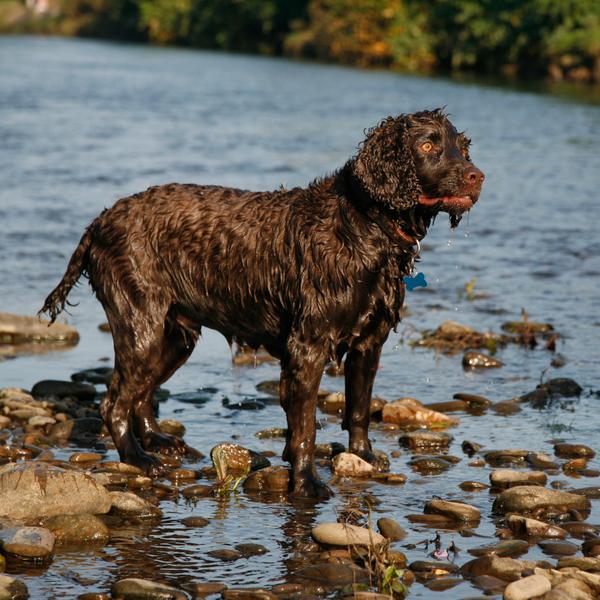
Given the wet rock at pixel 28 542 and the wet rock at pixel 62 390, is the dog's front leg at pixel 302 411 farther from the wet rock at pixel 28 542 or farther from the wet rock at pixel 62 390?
the wet rock at pixel 62 390

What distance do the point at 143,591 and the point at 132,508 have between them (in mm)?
1031

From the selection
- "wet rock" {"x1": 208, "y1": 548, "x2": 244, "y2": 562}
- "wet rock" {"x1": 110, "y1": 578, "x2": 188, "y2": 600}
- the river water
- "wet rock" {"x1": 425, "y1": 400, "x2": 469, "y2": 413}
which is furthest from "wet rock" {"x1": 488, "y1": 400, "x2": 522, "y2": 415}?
"wet rock" {"x1": 110, "y1": 578, "x2": 188, "y2": 600}

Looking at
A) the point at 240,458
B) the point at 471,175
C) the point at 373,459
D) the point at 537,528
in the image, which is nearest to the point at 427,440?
the point at 373,459

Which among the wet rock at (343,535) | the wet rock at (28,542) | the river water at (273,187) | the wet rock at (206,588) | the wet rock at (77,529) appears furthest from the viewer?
the river water at (273,187)

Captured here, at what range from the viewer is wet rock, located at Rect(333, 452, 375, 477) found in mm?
5523

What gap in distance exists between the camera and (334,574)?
4141 millimetres

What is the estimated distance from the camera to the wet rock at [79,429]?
6.18 metres

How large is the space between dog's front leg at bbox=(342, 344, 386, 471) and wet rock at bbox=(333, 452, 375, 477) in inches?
3.4

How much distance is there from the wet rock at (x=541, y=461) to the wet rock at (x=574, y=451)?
16 cm

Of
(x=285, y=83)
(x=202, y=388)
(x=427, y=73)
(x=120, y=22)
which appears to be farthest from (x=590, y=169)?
(x=120, y=22)

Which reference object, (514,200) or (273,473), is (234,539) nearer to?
(273,473)

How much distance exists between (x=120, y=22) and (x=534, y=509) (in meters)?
98.2

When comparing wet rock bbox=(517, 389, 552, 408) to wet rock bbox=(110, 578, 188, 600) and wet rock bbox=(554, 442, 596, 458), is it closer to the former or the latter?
wet rock bbox=(554, 442, 596, 458)

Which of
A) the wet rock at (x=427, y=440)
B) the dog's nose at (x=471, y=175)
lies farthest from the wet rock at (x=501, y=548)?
the dog's nose at (x=471, y=175)
